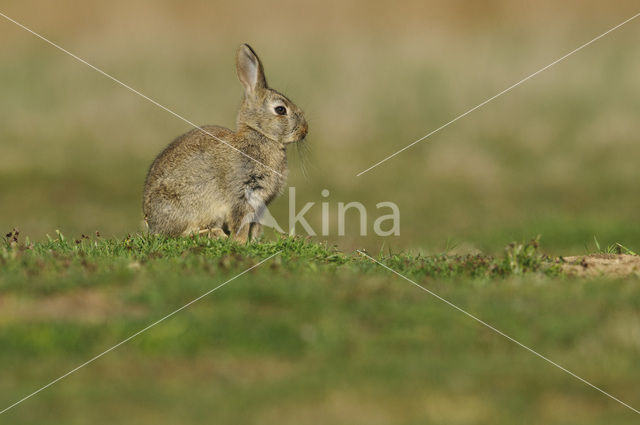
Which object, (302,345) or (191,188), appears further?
(191,188)

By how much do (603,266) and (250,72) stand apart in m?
5.12

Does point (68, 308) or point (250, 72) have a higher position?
point (250, 72)

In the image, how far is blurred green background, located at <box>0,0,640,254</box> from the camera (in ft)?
70.7

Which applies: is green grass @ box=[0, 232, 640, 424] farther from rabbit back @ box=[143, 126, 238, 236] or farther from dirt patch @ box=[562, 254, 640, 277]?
rabbit back @ box=[143, 126, 238, 236]

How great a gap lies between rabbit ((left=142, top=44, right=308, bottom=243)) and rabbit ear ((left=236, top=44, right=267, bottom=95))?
13mm

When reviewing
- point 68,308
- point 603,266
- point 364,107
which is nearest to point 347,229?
point 364,107

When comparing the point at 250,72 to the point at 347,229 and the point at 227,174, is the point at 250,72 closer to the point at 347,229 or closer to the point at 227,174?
the point at 227,174

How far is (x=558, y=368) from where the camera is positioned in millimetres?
7387

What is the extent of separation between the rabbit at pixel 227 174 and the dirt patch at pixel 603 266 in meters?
3.82

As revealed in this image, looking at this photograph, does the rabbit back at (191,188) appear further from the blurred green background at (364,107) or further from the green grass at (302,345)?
the blurred green background at (364,107)

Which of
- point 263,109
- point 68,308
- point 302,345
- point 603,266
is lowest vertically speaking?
point 302,345

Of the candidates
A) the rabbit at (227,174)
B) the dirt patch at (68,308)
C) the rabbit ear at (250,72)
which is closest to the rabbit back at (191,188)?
the rabbit at (227,174)

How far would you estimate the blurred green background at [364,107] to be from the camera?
70.7 ft

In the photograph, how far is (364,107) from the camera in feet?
85.4
